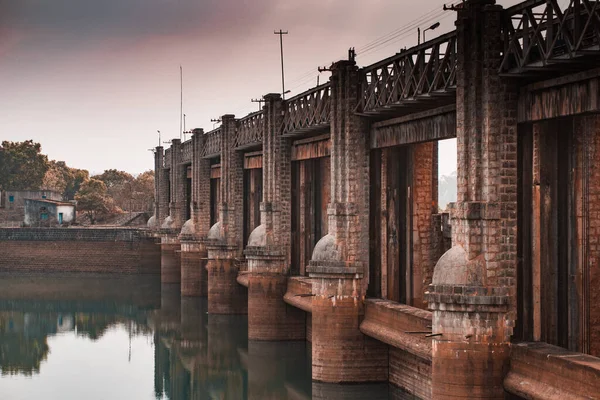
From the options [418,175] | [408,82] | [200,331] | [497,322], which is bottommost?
[200,331]

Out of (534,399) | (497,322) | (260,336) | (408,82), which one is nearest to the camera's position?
(534,399)

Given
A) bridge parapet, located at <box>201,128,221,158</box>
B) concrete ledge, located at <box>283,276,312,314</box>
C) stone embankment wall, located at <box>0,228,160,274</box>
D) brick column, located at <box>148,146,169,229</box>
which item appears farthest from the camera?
stone embankment wall, located at <box>0,228,160,274</box>

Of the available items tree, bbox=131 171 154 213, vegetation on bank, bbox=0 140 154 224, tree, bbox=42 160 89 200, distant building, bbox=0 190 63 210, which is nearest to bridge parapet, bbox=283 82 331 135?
vegetation on bank, bbox=0 140 154 224

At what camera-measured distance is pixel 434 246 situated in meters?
26.8

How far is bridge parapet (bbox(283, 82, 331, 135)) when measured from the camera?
98.8ft

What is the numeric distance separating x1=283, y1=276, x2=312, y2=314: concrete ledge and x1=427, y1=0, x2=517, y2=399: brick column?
12.5m

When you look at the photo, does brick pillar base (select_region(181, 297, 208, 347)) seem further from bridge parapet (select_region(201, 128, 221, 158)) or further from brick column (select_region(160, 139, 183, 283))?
brick column (select_region(160, 139, 183, 283))

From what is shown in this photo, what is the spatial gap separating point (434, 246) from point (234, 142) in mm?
18650

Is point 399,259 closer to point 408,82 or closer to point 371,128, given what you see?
point 371,128

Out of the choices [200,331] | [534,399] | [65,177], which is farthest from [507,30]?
[65,177]

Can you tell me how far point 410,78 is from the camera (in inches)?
896

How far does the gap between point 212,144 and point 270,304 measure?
16331 millimetres

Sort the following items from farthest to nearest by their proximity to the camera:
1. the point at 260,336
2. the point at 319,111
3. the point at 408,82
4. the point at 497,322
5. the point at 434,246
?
the point at 260,336, the point at 319,111, the point at 434,246, the point at 408,82, the point at 497,322

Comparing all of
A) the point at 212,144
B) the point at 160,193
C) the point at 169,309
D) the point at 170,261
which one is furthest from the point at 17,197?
the point at 212,144
